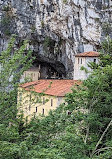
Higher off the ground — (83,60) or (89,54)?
(89,54)

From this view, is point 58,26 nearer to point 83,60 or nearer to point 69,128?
point 83,60

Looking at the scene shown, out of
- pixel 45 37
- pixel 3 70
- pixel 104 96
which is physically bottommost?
pixel 104 96

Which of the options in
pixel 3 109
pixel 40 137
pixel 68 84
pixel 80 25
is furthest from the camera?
pixel 80 25

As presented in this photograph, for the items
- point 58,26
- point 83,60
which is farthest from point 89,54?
point 58,26

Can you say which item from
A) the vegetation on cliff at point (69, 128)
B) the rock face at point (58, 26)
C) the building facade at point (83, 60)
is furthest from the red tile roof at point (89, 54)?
the vegetation on cliff at point (69, 128)

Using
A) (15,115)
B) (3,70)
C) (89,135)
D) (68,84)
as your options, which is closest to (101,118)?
(89,135)

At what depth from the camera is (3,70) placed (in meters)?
13.0

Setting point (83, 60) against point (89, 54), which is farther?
point (83, 60)

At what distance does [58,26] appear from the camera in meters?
45.3

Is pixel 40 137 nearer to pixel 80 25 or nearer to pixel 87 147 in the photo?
pixel 87 147

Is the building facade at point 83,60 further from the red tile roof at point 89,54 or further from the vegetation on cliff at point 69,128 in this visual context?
the vegetation on cliff at point 69,128

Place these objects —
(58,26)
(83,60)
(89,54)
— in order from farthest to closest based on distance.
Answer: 1. (58,26)
2. (83,60)
3. (89,54)

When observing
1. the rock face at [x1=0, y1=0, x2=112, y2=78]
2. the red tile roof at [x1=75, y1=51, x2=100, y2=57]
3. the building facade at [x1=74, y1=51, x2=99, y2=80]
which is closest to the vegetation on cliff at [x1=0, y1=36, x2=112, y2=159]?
the building facade at [x1=74, y1=51, x2=99, y2=80]

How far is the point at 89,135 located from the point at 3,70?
4455 millimetres
